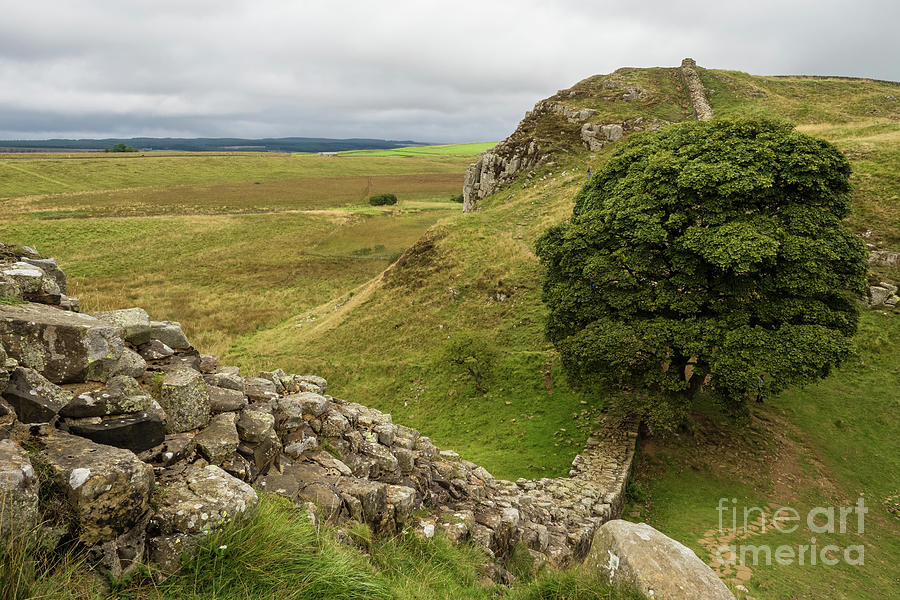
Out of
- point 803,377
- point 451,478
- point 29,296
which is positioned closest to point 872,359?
point 803,377

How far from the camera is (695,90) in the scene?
77312mm

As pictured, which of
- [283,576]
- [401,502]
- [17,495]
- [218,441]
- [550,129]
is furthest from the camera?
[550,129]

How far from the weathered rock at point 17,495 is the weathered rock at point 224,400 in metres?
4.04

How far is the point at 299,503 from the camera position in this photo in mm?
8008

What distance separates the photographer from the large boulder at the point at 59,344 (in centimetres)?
678

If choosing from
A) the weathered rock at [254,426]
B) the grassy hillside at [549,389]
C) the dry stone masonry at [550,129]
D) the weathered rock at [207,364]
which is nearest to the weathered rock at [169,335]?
the weathered rock at [207,364]

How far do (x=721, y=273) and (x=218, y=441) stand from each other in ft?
59.3

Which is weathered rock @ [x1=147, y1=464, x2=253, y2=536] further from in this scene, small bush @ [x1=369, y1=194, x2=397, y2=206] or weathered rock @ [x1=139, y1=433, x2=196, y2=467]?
small bush @ [x1=369, y1=194, x2=397, y2=206]

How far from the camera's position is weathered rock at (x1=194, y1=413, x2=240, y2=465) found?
776 centimetres

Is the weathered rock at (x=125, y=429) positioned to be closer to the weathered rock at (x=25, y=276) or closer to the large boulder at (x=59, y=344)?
the large boulder at (x=59, y=344)

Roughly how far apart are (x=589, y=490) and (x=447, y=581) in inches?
382

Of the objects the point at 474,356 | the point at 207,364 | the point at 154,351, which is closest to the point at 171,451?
the point at 154,351

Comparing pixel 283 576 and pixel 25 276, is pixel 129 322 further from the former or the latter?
pixel 283 576

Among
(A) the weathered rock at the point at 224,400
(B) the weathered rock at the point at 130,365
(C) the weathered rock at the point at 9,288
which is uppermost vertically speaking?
(C) the weathered rock at the point at 9,288
